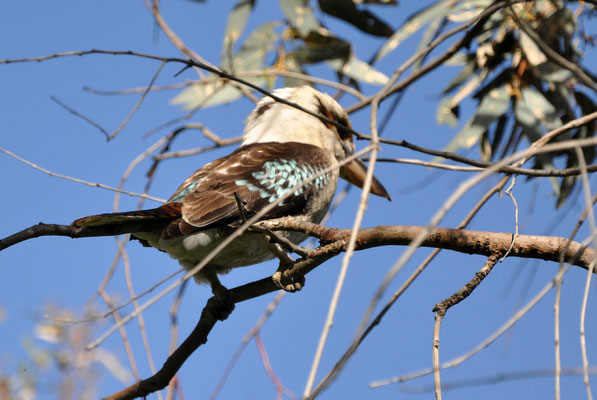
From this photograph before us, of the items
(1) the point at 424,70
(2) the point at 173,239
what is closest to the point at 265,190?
(2) the point at 173,239

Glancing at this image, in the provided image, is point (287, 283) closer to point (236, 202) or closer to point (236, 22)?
point (236, 202)

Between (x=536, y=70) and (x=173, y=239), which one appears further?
(x=536, y=70)

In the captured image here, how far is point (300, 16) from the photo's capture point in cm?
312

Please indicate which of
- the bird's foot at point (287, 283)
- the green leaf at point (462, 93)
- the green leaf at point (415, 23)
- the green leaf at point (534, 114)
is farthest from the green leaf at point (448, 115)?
the bird's foot at point (287, 283)

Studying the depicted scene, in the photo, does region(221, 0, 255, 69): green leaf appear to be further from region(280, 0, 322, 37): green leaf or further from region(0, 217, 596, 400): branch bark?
region(0, 217, 596, 400): branch bark

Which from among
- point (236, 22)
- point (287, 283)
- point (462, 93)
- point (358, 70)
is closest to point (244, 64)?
point (236, 22)

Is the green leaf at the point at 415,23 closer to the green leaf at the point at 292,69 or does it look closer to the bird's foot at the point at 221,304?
the green leaf at the point at 292,69

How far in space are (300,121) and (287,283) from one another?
4.58ft

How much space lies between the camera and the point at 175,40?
294 centimetres

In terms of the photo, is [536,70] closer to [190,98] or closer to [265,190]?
[265,190]

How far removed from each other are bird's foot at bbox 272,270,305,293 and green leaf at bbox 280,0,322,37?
1306 mm

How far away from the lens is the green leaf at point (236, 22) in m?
3.13

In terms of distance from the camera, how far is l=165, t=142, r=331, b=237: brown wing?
2406 mm

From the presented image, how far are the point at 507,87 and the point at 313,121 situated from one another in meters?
0.92
